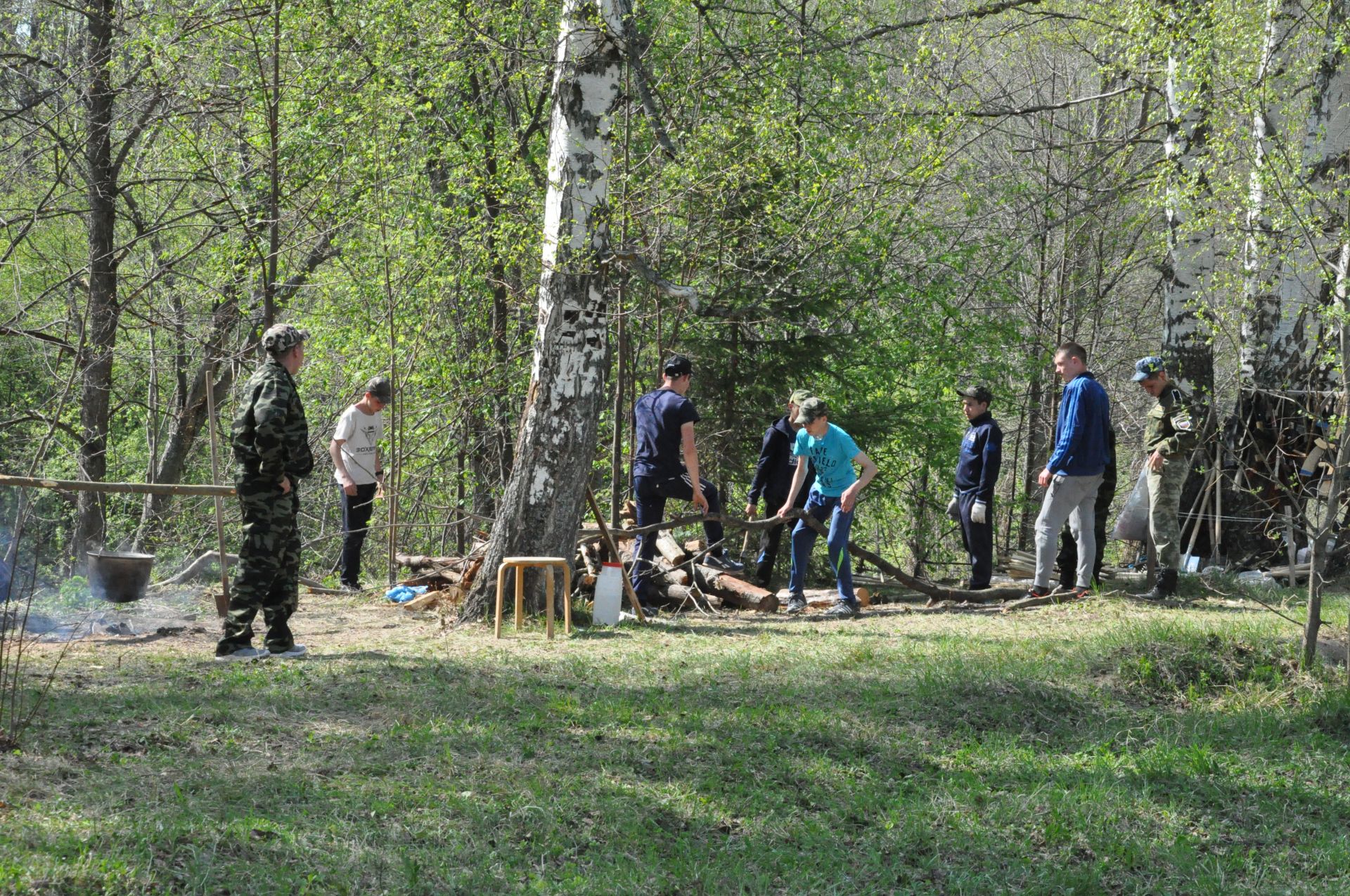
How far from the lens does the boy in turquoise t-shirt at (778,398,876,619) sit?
32.4ft

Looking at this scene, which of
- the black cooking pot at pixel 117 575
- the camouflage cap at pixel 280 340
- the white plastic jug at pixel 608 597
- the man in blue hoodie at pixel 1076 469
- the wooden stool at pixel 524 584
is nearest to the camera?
the camouflage cap at pixel 280 340

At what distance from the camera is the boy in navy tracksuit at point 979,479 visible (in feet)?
34.6

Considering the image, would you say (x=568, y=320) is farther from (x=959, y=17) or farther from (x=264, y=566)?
(x=959, y=17)

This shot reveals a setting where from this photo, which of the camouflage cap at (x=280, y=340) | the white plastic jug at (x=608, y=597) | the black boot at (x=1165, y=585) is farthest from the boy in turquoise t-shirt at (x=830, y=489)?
the camouflage cap at (x=280, y=340)

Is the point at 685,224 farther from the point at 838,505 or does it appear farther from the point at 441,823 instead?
the point at 441,823

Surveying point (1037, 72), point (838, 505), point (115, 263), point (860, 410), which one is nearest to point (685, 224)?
point (860, 410)

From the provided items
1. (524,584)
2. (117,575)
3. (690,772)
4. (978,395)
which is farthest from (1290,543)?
(117,575)

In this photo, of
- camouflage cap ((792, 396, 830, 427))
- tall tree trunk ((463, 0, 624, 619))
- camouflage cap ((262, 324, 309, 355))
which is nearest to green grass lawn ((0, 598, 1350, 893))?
tall tree trunk ((463, 0, 624, 619))

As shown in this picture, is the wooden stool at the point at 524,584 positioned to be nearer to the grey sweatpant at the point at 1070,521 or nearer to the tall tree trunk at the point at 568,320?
the tall tree trunk at the point at 568,320

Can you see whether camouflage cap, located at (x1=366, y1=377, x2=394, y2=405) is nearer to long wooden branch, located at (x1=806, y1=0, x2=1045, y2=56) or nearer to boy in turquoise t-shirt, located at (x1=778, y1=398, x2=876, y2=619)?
boy in turquoise t-shirt, located at (x1=778, y1=398, x2=876, y2=619)

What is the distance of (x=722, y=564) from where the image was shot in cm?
1140

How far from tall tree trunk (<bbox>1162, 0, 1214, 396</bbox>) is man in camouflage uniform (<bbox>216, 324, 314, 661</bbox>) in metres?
7.87

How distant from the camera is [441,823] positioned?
4578 millimetres

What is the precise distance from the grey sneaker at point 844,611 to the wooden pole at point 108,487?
4922 millimetres
